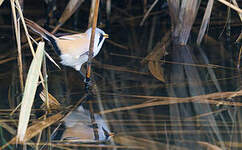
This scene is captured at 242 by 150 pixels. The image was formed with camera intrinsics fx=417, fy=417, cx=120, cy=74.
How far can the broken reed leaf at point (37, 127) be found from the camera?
85.5 inches

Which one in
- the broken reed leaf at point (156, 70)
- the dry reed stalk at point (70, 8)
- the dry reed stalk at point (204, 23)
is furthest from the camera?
the dry reed stalk at point (70, 8)

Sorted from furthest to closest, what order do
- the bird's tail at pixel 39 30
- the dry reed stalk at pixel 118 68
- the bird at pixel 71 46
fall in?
the dry reed stalk at pixel 118 68 < the bird at pixel 71 46 < the bird's tail at pixel 39 30

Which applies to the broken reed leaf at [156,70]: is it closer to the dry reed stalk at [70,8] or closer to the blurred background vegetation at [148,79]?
the blurred background vegetation at [148,79]

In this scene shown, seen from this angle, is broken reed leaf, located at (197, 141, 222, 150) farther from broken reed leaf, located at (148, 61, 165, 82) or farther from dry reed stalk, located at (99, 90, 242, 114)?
broken reed leaf, located at (148, 61, 165, 82)

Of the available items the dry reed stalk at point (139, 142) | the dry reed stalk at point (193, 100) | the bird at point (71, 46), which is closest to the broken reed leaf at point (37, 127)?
the dry reed stalk at point (193, 100)

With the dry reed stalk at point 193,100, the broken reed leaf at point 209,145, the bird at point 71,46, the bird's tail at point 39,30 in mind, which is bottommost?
the broken reed leaf at point 209,145

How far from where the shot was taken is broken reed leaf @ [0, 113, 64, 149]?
2172 mm

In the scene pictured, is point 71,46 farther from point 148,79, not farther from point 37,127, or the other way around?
point 37,127

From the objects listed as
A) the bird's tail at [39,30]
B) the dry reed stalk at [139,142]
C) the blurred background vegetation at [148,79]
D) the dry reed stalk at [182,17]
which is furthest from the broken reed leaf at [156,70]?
the dry reed stalk at [139,142]

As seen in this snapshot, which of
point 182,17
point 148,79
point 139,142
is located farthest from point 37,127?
point 182,17

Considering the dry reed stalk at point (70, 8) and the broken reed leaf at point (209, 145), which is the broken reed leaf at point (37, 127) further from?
the dry reed stalk at point (70, 8)

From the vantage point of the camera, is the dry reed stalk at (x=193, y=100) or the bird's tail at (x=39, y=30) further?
the bird's tail at (x=39, y=30)

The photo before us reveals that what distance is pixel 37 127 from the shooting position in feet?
7.71

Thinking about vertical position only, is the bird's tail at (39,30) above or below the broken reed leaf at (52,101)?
above
